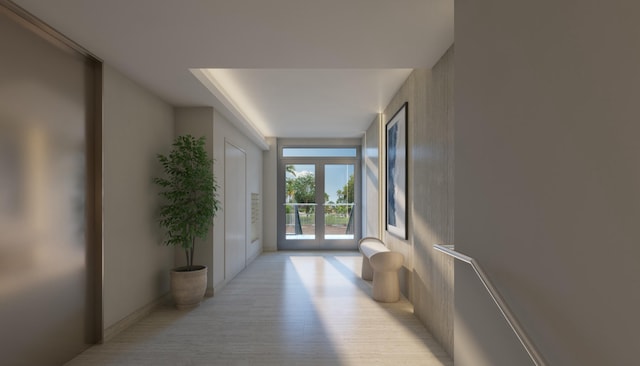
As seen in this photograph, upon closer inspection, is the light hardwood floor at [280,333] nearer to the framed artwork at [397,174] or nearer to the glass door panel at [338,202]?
the framed artwork at [397,174]

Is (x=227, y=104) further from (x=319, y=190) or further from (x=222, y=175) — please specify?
(x=319, y=190)

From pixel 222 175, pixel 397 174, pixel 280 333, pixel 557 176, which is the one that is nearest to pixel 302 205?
pixel 222 175

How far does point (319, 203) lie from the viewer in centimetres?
845

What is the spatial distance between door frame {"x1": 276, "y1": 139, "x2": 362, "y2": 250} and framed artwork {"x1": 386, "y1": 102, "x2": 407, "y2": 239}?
3.09 meters

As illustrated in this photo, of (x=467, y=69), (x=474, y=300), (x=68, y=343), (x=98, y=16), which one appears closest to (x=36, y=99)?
(x=98, y=16)

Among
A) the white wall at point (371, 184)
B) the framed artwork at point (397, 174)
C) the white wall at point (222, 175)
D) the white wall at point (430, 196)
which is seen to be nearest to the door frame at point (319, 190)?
the white wall at point (371, 184)

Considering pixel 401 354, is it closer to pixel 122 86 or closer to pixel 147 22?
pixel 147 22

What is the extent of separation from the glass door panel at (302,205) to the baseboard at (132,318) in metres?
4.36

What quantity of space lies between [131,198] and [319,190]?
17.2ft

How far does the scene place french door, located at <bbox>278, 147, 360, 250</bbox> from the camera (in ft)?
27.7

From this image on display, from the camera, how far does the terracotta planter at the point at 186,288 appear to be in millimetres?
3973

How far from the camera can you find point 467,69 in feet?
6.10

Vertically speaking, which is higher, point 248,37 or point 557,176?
point 248,37

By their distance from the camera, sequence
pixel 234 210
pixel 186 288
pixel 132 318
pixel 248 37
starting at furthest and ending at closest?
1. pixel 234 210
2. pixel 186 288
3. pixel 132 318
4. pixel 248 37
